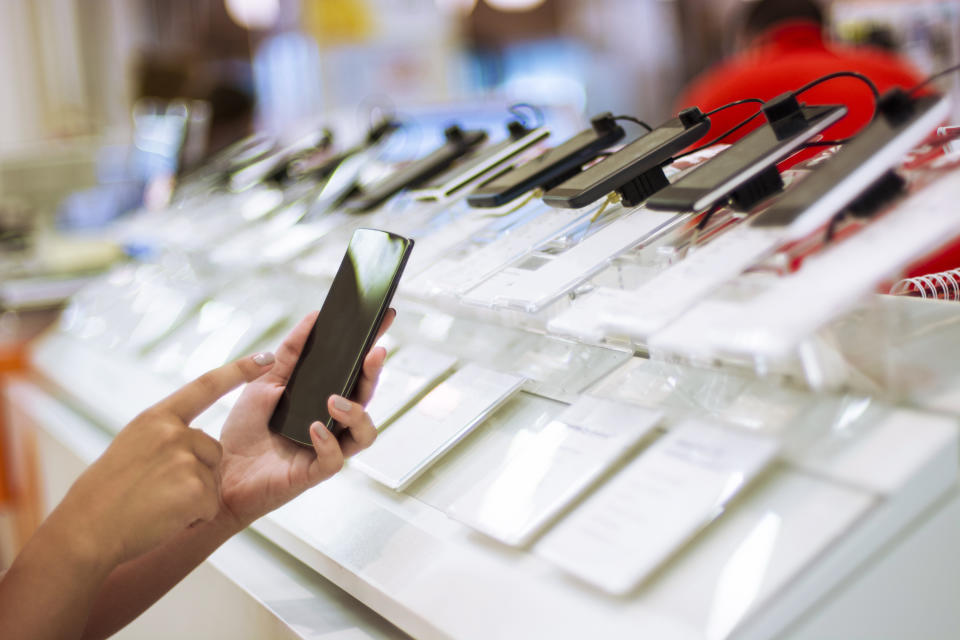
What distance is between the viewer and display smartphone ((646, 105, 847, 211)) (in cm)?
68

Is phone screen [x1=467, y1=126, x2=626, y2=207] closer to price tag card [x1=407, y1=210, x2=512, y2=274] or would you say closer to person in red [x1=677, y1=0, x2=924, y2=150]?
price tag card [x1=407, y1=210, x2=512, y2=274]

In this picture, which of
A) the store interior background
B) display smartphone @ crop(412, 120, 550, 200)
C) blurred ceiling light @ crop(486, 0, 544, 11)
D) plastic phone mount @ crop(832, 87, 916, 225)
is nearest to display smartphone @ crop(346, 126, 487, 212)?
display smartphone @ crop(412, 120, 550, 200)

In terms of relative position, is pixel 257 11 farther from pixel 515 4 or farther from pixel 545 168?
pixel 545 168

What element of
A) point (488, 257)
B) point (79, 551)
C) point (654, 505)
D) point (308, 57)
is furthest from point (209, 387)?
point (308, 57)

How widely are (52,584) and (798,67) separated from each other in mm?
1718

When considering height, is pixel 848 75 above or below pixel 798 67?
above

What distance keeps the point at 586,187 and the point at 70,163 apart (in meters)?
3.79

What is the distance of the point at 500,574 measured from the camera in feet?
2.11

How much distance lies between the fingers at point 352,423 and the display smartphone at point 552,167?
0.28 metres

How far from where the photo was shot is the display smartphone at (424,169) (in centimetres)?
125

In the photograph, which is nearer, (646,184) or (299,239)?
(646,184)

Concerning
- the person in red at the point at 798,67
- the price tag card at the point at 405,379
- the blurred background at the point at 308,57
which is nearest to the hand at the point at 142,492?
the price tag card at the point at 405,379

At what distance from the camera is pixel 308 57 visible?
213 inches

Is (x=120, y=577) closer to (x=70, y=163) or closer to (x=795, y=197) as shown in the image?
(x=795, y=197)
